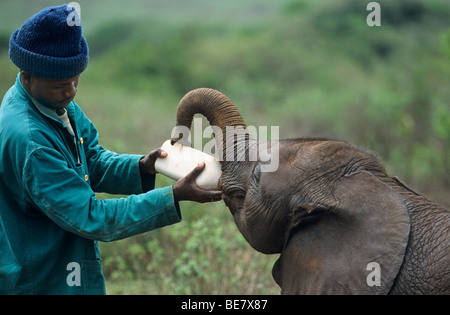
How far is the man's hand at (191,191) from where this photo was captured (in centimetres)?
357

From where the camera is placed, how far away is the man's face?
349 cm

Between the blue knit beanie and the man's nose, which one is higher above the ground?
the blue knit beanie

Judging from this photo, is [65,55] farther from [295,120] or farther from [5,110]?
[295,120]

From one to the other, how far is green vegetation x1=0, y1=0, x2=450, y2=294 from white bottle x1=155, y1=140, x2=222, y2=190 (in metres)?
1.95

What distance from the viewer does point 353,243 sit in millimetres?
3000

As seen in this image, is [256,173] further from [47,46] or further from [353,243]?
[47,46]

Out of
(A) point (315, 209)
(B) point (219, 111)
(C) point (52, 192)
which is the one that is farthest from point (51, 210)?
(A) point (315, 209)

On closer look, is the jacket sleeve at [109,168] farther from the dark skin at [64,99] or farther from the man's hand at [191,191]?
the man's hand at [191,191]

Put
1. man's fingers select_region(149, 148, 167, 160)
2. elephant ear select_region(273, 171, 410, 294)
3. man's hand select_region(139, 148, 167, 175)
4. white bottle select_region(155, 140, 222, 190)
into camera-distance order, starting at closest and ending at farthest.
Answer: elephant ear select_region(273, 171, 410, 294)
white bottle select_region(155, 140, 222, 190)
man's fingers select_region(149, 148, 167, 160)
man's hand select_region(139, 148, 167, 175)

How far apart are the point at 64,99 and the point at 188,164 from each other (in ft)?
2.69

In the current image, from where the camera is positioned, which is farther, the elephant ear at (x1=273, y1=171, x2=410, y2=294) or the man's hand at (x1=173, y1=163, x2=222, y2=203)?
the man's hand at (x1=173, y1=163, x2=222, y2=203)

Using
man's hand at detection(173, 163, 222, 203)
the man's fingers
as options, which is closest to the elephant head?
man's hand at detection(173, 163, 222, 203)

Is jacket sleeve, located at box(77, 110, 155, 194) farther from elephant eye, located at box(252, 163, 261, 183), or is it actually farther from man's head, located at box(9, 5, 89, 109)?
elephant eye, located at box(252, 163, 261, 183)

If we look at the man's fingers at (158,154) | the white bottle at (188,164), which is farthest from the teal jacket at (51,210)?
the man's fingers at (158,154)
